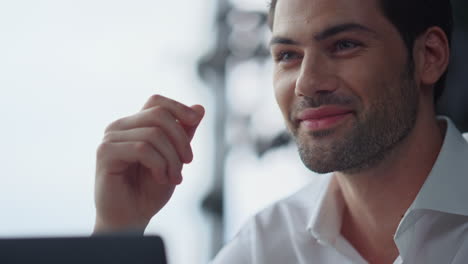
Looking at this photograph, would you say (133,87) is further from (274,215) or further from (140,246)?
(140,246)

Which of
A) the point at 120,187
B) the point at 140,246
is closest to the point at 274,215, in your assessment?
the point at 120,187

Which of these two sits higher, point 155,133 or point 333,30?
point 333,30

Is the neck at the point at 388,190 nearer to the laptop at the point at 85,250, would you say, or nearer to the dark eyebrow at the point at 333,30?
the dark eyebrow at the point at 333,30

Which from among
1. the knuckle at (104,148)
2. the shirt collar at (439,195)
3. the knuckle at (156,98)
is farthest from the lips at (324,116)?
the knuckle at (104,148)

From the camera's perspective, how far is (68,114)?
4828 millimetres

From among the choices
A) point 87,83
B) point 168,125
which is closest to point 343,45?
point 168,125

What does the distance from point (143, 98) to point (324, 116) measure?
341 centimetres

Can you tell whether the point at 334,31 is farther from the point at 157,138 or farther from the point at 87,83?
the point at 87,83

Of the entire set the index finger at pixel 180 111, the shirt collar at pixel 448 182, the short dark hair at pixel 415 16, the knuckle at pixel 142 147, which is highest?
the short dark hair at pixel 415 16

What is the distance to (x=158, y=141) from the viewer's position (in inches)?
54.7

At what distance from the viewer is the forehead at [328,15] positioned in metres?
1.56

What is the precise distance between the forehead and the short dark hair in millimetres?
33

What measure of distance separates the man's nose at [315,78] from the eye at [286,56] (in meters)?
0.07

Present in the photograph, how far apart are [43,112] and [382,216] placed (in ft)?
11.8
